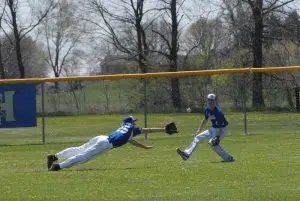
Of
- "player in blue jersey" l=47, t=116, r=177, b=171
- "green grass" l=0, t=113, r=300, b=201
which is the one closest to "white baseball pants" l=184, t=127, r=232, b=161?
"green grass" l=0, t=113, r=300, b=201

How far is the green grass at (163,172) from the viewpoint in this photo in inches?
436

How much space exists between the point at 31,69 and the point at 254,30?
63.4 m

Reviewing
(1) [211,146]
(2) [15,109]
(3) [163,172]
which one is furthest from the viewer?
(2) [15,109]

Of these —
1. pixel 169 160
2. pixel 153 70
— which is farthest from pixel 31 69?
pixel 169 160

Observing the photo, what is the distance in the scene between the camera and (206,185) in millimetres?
11945

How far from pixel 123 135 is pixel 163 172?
118 centimetres

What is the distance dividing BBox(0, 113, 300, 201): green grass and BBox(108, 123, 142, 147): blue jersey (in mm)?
575

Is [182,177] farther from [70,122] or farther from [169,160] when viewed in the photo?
[70,122]

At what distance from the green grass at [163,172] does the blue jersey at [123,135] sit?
1.89 feet

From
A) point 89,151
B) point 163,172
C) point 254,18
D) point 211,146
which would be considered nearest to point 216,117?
point 211,146

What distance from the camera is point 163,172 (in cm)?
1394

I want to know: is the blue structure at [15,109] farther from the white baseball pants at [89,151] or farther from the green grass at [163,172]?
the white baseball pants at [89,151]

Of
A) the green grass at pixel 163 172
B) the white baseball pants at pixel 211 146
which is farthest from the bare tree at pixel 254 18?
the white baseball pants at pixel 211 146

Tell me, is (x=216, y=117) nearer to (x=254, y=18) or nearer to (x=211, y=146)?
(x=211, y=146)
